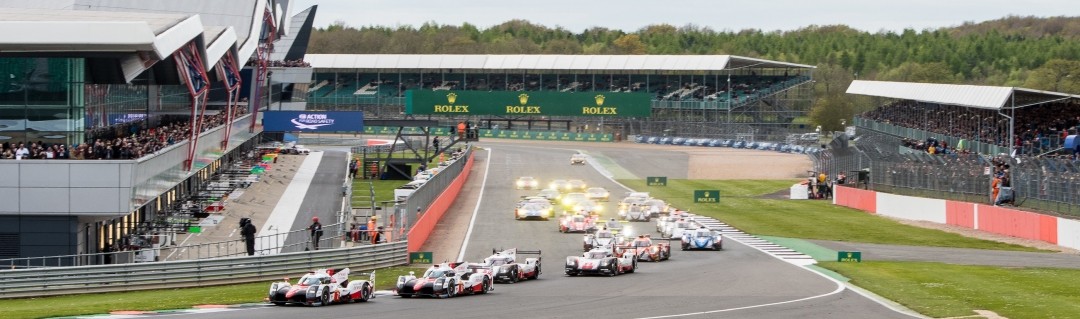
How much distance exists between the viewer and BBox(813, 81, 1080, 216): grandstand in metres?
56.2

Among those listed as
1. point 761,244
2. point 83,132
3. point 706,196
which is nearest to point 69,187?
point 83,132

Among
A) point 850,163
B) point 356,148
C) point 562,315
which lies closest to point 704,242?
point 562,315

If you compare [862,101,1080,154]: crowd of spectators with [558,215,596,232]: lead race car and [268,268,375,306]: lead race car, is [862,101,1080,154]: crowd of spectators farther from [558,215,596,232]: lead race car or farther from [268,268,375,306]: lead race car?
[268,268,375,306]: lead race car

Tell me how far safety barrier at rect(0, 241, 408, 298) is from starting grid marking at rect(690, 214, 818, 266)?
49.3 feet

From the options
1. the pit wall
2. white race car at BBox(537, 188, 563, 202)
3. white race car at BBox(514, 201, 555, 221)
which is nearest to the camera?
the pit wall

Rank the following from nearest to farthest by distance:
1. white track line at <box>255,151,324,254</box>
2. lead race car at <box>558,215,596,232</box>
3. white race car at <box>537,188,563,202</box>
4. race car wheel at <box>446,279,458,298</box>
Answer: race car wheel at <box>446,279,458,298</box> < white track line at <box>255,151,324,254</box> < lead race car at <box>558,215,596,232</box> < white race car at <box>537,188,563,202</box>

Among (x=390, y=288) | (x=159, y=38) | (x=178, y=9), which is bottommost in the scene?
(x=390, y=288)

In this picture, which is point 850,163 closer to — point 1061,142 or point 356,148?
point 1061,142

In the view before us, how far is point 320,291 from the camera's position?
34656 mm

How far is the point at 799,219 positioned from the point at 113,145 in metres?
34.4

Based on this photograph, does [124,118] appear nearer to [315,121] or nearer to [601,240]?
[601,240]

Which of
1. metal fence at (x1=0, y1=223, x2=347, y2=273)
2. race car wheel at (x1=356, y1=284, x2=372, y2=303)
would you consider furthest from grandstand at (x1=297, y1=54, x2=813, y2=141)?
race car wheel at (x1=356, y1=284, x2=372, y2=303)

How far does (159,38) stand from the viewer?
46.4 m

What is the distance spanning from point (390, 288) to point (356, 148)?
8177cm
